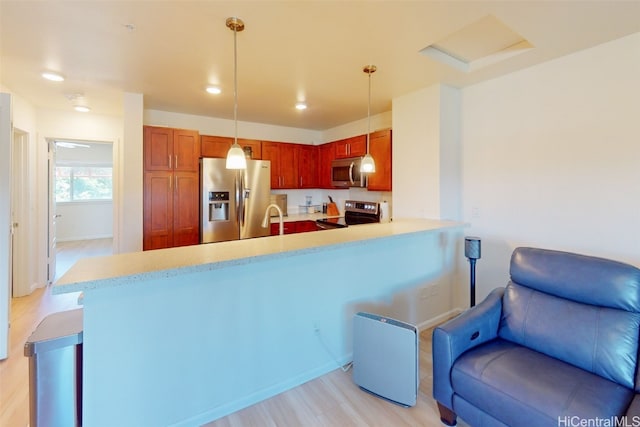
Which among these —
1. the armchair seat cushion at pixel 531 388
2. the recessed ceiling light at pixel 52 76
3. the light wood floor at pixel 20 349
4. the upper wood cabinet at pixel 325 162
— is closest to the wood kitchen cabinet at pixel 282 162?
the upper wood cabinet at pixel 325 162

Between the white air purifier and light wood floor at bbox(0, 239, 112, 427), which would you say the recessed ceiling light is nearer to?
light wood floor at bbox(0, 239, 112, 427)

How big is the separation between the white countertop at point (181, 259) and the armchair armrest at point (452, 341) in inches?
30.0

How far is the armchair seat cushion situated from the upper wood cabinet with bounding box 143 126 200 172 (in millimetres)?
3605

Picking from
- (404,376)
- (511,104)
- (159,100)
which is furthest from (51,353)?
(511,104)

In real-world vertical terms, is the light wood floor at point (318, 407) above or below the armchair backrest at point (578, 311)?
below

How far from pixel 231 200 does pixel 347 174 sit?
5.63ft

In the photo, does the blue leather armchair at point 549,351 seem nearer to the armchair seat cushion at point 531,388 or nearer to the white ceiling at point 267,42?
the armchair seat cushion at point 531,388

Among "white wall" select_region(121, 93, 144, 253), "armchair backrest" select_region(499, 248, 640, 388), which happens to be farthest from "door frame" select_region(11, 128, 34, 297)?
"armchair backrest" select_region(499, 248, 640, 388)

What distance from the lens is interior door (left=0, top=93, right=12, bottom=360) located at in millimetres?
2338

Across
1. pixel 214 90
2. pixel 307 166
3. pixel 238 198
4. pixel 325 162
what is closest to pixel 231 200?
pixel 238 198

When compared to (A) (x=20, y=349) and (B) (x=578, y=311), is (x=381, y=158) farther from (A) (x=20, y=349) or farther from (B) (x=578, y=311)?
(A) (x=20, y=349)

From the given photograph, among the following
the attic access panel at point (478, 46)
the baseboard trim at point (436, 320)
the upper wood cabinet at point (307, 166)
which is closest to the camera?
the attic access panel at point (478, 46)

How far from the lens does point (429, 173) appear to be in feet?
10.6

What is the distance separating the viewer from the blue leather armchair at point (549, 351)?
4.45 feet
